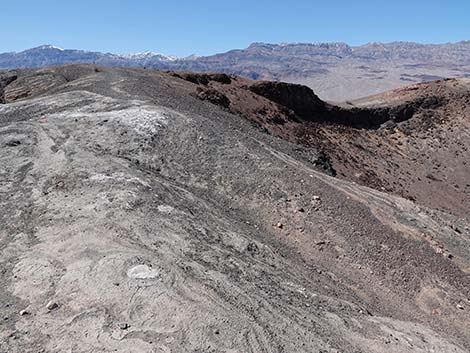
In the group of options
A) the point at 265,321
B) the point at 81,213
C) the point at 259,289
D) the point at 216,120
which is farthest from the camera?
the point at 216,120

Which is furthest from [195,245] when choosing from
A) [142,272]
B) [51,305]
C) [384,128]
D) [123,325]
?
[384,128]

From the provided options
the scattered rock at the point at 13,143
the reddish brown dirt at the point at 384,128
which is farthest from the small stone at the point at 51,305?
the reddish brown dirt at the point at 384,128

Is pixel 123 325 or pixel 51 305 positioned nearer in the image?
pixel 123 325

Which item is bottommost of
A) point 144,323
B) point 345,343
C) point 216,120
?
point 345,343

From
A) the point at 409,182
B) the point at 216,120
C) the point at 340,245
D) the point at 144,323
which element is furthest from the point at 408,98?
the point at 144,323

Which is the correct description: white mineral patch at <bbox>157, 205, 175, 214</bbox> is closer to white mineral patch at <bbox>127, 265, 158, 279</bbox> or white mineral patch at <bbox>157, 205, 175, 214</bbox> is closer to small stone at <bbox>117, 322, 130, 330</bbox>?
white mineral patch at <bbox>127, 265, 158, 279</bbox>

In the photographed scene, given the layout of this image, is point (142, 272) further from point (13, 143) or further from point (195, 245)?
point (13, 143)

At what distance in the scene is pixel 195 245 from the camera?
12500 millimetres

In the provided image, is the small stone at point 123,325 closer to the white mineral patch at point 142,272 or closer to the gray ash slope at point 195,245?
the gray ash slope at point 195,245

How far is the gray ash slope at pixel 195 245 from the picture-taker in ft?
29.3

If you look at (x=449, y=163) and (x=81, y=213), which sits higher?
(x=81, y=213)

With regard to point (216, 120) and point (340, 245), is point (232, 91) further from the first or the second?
point (340, 245)

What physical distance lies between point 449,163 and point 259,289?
33.2 metres

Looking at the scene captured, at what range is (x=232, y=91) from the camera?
35.4m
